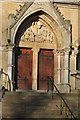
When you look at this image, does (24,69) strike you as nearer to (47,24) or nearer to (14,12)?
(47,24)

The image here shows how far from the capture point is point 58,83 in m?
20.2

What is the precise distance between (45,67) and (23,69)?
127 cm

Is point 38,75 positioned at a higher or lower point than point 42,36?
lower

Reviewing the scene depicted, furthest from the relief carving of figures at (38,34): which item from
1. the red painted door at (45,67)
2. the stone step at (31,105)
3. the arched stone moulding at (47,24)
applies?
the stone step at (31,105)

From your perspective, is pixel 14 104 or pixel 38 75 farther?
pixel 38 75

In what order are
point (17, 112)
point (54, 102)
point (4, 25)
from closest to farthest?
1. point (17, 112)
2. point (54, 102)
3. point (4, 25)

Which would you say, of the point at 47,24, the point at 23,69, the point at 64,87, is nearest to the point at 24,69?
the point at 23,69

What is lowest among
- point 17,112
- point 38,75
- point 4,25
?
point 17,112

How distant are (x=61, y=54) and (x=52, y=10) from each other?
2429 mm

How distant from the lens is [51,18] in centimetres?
2006

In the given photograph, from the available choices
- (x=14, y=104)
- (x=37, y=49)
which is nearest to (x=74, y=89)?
(x=37, y=49)

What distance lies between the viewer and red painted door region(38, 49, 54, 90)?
2044cm

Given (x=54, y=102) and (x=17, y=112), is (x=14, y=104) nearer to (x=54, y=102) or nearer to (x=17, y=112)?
(x=17, y=112)

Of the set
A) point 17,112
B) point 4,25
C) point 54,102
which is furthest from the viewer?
point 4,25
